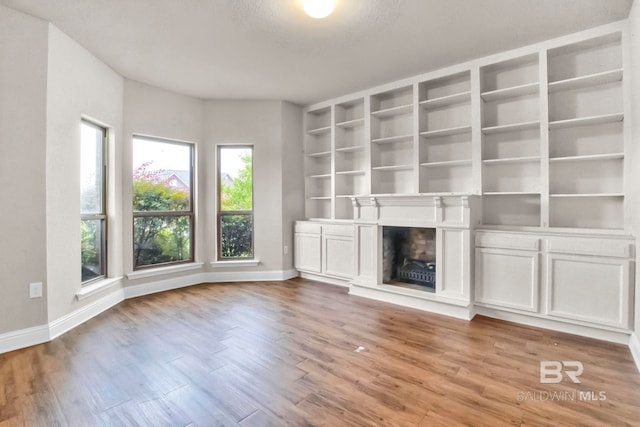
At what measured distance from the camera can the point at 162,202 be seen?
4.38 meters

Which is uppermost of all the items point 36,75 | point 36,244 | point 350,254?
point 36,75

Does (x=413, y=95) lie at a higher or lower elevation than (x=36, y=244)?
higher

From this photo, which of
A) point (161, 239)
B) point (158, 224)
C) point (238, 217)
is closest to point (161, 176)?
point (158, 224)

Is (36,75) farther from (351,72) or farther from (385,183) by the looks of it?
(385,183)

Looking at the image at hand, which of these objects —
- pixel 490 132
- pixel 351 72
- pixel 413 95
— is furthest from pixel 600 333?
pixel 351 72

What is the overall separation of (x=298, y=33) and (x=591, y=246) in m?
3.19

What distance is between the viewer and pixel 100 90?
3.46m

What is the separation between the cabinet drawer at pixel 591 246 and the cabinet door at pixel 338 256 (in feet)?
7.43

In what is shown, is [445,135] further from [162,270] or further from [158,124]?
[162,270]

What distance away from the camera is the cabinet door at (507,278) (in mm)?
2934

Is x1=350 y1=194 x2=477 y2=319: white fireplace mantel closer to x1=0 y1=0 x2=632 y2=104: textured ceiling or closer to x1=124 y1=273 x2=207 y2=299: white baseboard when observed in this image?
x1=0 y1=0 x2=632 y2=104: textured ceiling

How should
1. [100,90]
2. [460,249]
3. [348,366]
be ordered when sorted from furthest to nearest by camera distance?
[100,90] → [460,249] → [348,366]

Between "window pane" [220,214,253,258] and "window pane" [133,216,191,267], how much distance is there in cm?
50

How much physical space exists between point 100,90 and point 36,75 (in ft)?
2.72
